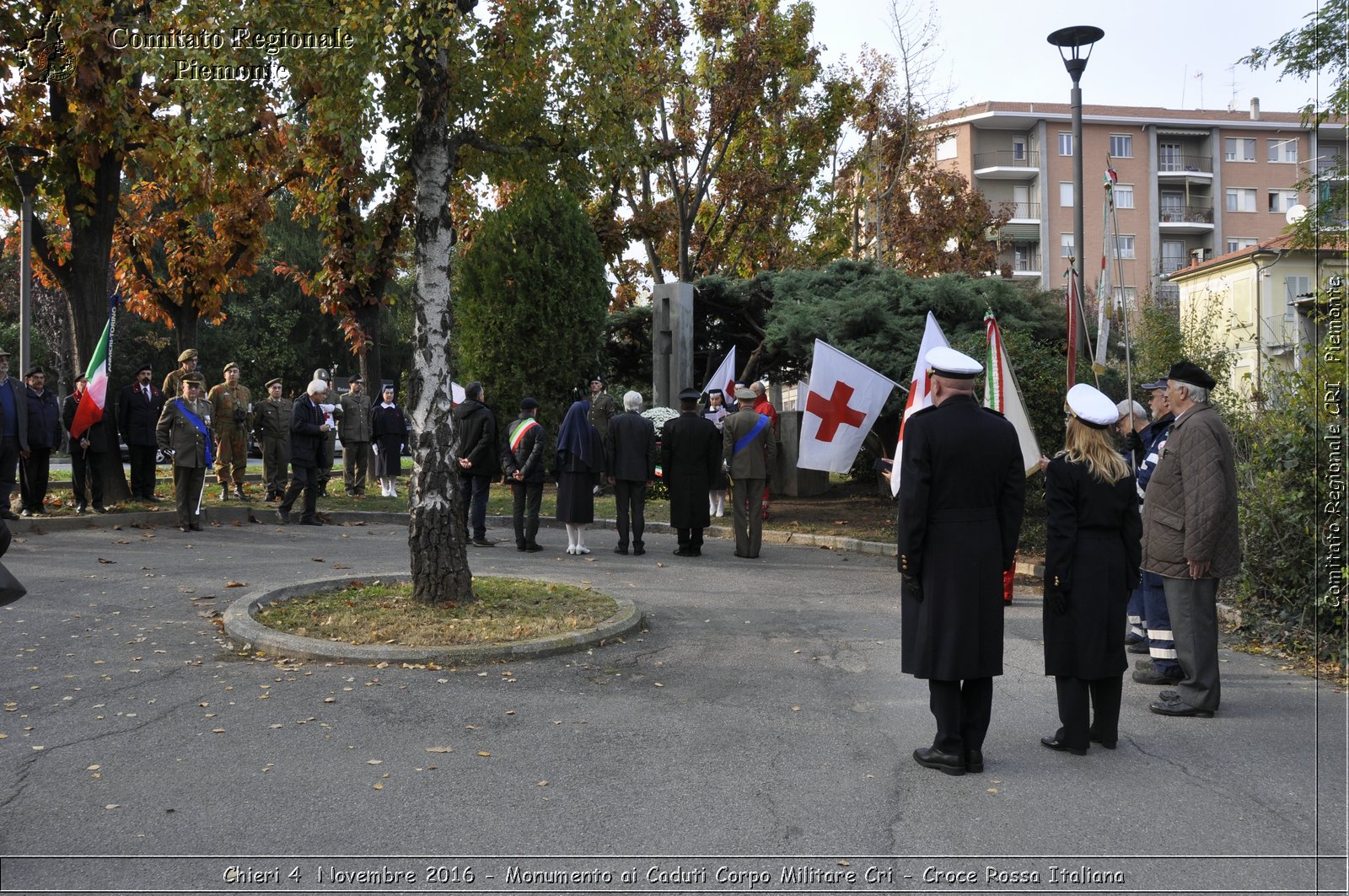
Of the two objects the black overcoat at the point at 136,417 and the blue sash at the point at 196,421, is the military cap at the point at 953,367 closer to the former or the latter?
the blue sash at the point at 196,421

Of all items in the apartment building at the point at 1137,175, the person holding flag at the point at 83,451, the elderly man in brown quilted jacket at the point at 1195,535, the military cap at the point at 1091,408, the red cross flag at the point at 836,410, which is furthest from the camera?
the apartment building at the point at 1137,175

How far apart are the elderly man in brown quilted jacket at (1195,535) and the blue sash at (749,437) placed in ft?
23.5

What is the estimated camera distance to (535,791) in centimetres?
502

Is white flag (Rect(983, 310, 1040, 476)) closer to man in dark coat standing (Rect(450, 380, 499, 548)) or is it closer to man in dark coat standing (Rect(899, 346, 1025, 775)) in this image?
man in dark coat standing (Rect(899, 346, 1025, 775))

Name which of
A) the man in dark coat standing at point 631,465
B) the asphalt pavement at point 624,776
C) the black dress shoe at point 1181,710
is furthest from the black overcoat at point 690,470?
the black dress shoe at point 1181,710

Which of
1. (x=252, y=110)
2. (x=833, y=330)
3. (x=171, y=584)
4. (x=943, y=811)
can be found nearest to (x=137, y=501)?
(x=171, y=584)

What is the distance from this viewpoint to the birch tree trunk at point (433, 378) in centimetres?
887

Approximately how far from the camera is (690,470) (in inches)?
540

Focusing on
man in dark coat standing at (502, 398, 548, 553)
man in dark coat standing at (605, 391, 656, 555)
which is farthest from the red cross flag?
man in dark coat standing at (502, 398, 548, 553)

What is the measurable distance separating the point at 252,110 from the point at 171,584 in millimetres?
4395

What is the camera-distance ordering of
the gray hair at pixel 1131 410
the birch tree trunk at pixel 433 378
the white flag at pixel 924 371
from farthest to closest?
the white flag at pixel 924 371, the gray hair at pixel 1131 410, the birch tree trunk at pixel 433 378

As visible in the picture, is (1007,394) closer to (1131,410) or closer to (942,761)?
(1131,410)

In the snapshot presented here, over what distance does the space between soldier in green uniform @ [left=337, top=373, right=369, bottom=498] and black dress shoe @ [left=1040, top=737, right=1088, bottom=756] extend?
14987mm

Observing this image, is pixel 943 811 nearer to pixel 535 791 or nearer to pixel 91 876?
pixel 535 791
